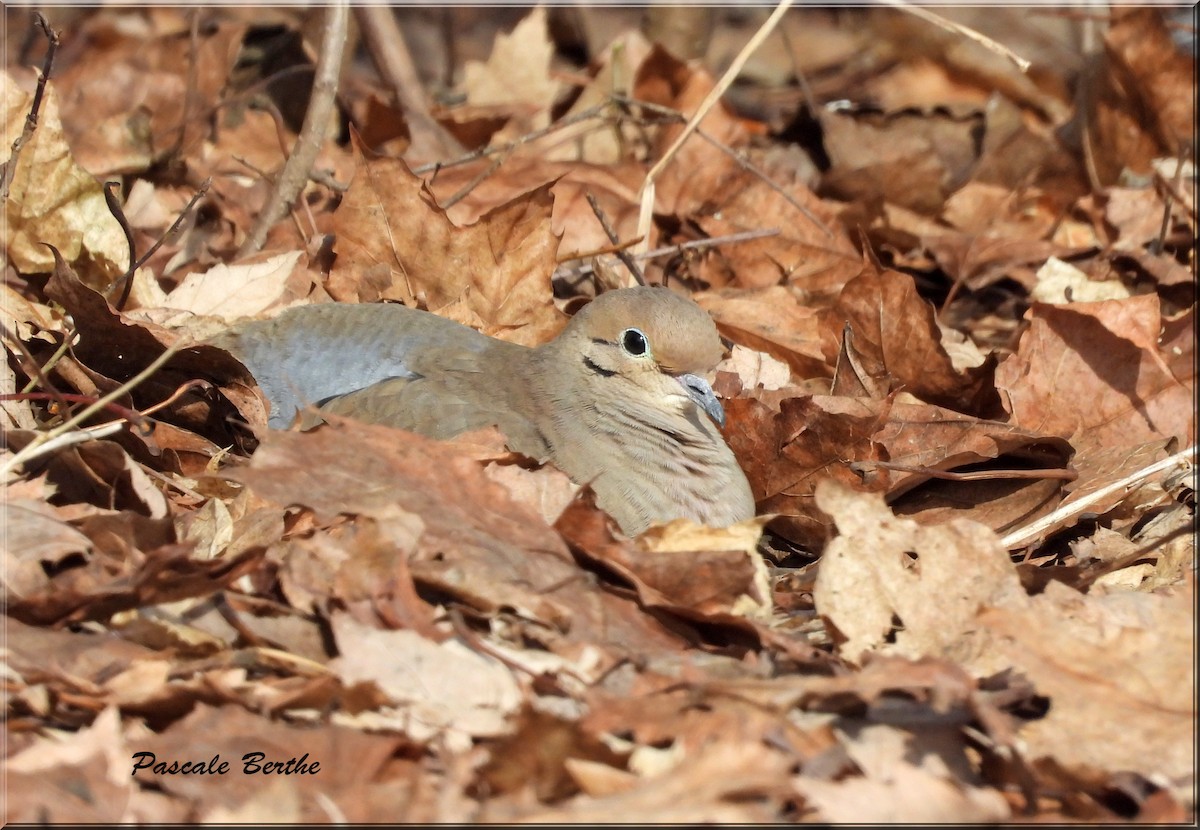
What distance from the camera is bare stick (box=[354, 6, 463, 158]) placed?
17.8 feet

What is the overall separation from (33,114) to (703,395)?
2.01 m

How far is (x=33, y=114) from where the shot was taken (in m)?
3.54

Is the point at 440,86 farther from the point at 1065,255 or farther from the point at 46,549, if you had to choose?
the point at 46,549

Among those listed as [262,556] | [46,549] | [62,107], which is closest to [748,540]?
[262,556]

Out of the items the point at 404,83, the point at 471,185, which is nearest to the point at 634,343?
the point at 471,185

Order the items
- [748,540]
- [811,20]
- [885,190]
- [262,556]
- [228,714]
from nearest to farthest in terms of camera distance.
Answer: [228,714] → [262,556] → [748,540] → [885,190] → [811,20]

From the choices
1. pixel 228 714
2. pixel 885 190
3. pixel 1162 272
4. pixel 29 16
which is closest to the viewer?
pixel 228 714

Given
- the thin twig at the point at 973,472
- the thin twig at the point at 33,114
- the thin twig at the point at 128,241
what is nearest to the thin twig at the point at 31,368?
the thin twig at the point at 128,241

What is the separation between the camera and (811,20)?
7.90 metres

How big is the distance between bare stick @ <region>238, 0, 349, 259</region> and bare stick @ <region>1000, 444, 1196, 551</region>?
8.79ft

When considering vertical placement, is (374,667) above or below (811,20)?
below

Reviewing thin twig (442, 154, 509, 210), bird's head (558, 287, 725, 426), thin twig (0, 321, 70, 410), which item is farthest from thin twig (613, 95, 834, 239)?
thin twig (0, 321, 70, 410)

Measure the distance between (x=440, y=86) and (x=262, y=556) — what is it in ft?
16.1

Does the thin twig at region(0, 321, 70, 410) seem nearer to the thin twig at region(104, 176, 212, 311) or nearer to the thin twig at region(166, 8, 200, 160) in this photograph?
the thin twig at region(104, 176, 212, 311)
